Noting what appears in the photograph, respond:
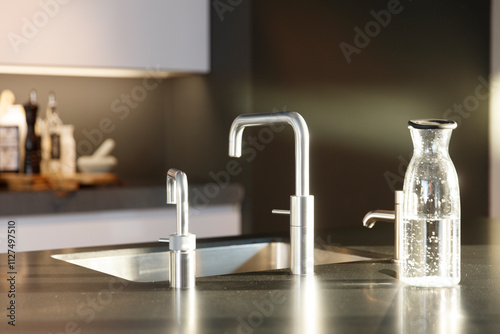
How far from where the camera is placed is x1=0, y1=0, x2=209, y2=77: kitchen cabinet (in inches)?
109

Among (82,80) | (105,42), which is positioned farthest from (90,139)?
(105,42)

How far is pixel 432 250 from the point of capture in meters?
1.23

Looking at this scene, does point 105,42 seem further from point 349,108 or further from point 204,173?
point 349,108

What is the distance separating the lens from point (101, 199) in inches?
108

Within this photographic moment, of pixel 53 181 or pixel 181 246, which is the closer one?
pixel 181 246

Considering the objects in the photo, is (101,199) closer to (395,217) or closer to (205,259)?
(205,259)

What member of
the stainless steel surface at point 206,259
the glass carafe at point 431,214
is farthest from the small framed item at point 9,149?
the glass carafe at point 431,214

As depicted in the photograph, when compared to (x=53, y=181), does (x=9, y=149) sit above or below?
above

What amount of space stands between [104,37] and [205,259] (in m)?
1.46

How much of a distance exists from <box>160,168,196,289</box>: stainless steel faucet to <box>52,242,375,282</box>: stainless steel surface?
1.44ft

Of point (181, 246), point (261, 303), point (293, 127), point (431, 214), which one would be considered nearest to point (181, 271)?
point (181, 246)

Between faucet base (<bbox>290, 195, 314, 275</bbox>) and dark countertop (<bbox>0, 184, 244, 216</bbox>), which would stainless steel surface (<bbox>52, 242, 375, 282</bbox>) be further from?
dark countertop (<bbox>0, 184, 244, 216</bbox>)

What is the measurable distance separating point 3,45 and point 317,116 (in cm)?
125

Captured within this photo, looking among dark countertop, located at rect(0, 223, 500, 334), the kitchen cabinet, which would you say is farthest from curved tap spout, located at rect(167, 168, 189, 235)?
the kitchen cabinet
